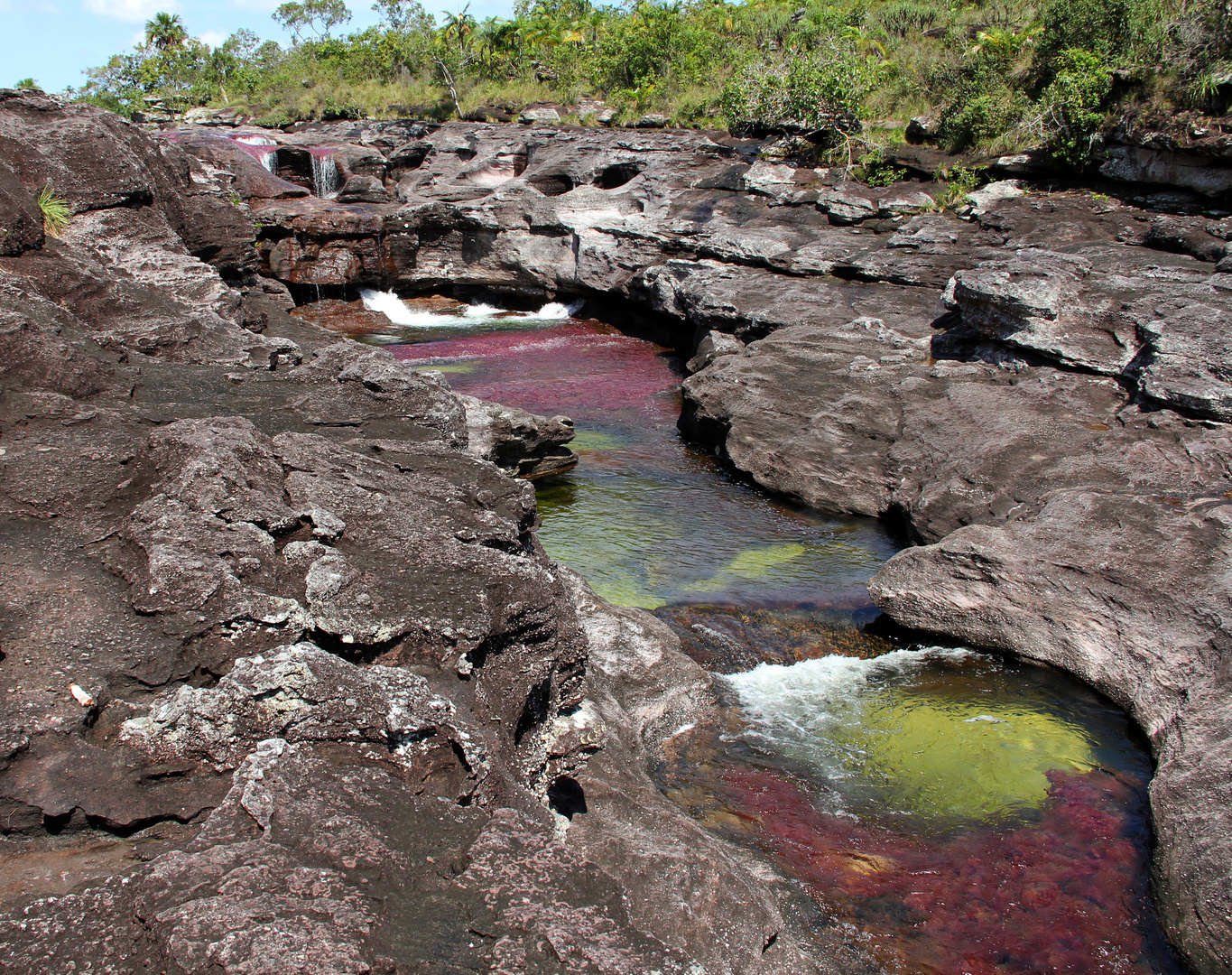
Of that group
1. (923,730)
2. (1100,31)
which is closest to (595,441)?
(923,730)

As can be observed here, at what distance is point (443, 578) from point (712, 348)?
479 inches

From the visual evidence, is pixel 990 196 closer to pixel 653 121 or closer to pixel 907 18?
pixel 907 18

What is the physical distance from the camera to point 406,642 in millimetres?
4254

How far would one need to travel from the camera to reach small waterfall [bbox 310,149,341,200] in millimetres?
27062

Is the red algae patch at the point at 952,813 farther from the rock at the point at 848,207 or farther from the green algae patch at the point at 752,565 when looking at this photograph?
the rock at the point at 848,207

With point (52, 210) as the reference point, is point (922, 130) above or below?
above

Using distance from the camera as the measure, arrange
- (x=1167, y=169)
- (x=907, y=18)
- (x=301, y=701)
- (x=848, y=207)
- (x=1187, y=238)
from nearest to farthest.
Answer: (x=301, y=701) → (x=1187, y=238) → (x=1167, y=169) → (x=848, y=207) → (x=907, y=18)

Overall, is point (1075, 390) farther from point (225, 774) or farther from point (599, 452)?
point (225, 774)

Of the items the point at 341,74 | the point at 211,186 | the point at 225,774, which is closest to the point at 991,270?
the point at 211,186

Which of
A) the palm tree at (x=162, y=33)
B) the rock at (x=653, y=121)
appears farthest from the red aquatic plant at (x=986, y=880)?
the palm tree at (x=162, y=33)

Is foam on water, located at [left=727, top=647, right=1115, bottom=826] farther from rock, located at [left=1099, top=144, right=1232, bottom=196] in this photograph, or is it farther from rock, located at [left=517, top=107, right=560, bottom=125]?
rock, located at [left=517, top=107, right=560, bottom=125]

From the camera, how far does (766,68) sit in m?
24.2

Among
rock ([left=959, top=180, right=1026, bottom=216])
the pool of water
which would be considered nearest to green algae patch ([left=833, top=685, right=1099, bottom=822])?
the pool of water

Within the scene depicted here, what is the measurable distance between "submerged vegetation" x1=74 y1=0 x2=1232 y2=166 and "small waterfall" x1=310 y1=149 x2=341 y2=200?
8547 millimetres
